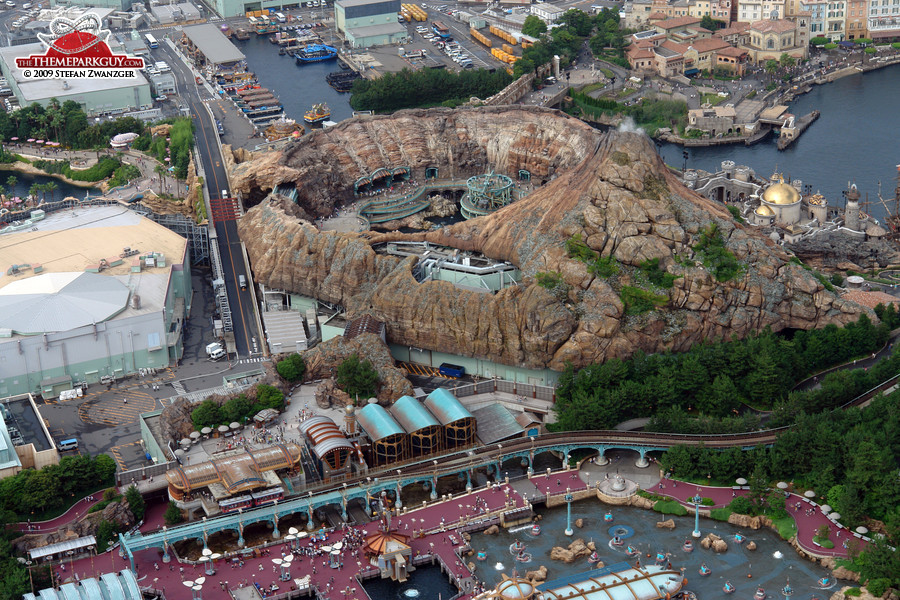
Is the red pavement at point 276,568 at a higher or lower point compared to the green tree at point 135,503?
lower

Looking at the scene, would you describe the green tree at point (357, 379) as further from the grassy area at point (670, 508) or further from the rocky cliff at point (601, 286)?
the grassy area at point (670, 508)

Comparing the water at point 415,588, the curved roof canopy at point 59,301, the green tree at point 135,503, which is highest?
the curved roof canopy at point 59,301

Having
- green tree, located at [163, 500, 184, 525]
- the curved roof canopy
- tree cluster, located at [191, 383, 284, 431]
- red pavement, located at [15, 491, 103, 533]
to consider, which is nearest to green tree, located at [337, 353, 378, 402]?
tree cluster, located at [191, 383, 284, 431]

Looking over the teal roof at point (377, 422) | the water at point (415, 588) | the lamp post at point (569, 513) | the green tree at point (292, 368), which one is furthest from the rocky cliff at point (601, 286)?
the water at point (415, 588)

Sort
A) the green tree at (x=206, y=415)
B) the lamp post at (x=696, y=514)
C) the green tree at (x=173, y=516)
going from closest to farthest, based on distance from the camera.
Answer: the lamp post at (x=696, y=514)
the green tree at (x=173, y=516)
the green tree at (x=206, y=415)

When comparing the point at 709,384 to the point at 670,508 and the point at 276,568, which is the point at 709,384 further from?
the point at 276,568

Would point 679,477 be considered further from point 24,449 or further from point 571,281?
point 24,449

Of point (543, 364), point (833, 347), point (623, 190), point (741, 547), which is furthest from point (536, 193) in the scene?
point (741, 547)
